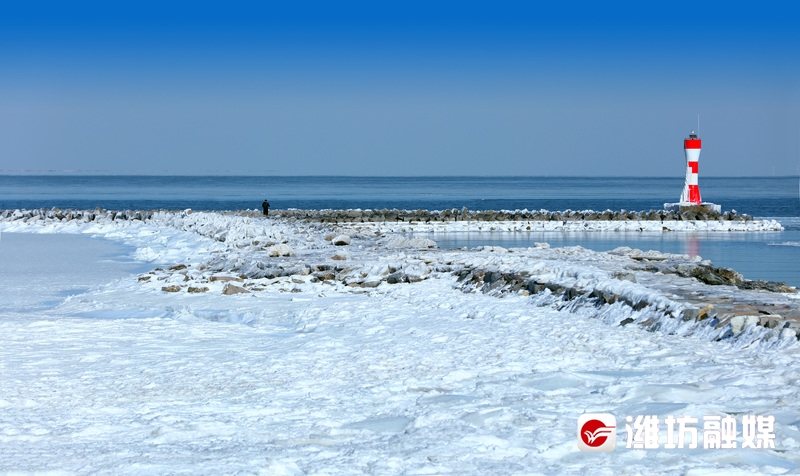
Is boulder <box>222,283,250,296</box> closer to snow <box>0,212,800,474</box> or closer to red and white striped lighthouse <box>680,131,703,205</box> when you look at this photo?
snow <box>0,212,800,474</box>

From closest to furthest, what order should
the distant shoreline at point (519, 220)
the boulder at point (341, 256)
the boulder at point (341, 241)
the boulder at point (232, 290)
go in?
the boulder at point (232, 290) → the boulder at point (341, 256) → the boulder at point (341, 241) → the distant shoreline at point (519, 220)

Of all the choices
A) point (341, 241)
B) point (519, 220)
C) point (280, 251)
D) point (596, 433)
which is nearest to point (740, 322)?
point (596, 433)

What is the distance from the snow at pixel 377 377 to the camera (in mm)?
4312

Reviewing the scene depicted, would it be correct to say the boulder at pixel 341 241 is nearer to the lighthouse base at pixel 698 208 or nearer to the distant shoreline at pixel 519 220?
the distant shoreline at pixel 519 220

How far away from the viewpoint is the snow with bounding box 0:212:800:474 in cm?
431

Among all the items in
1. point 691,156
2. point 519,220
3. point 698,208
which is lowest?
point 519,220

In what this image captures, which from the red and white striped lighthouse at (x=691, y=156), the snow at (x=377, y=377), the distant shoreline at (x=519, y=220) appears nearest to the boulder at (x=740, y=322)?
the snow at (x=377, y=377)

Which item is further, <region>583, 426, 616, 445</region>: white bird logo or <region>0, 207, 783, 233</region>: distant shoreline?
<region>0, 207, 783, 233</region>: distant shoreline

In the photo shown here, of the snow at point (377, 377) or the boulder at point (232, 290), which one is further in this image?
the boulder at point (232, 290)

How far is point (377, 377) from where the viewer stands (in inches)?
246

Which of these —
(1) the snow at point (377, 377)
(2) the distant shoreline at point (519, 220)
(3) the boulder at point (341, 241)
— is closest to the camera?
(1) the snow at point (377, 377)

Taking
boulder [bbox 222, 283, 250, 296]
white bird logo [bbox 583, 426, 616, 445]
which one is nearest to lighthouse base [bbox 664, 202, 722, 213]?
boulder [bbox 222, 283, 250, 296]

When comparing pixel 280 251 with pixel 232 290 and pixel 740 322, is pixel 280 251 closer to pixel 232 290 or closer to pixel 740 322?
pixel 232 290

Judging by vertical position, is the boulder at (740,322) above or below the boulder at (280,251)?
above
